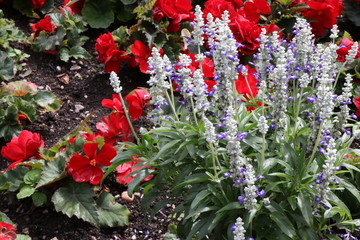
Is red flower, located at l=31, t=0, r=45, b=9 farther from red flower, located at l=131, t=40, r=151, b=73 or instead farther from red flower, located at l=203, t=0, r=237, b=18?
red flower, located at l=203, t=0, r=237, b=18

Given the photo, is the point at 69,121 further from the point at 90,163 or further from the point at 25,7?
the point at 25,7

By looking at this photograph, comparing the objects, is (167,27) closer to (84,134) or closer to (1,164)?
(84,134)

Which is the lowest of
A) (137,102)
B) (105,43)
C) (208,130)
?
(105,43)

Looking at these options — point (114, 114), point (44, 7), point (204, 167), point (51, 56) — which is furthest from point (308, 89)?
point (44, 7)

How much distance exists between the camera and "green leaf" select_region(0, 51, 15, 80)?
425cm

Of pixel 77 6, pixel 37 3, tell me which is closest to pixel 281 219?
pixel 77 6

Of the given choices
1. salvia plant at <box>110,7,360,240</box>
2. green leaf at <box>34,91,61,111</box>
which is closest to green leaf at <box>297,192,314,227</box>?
salvia plant at <box>110,7,360,240</box>

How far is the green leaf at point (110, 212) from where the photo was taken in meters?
3.37

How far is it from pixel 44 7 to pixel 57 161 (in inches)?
92.0

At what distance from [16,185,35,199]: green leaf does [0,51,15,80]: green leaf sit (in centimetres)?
120

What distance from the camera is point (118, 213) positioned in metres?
3.43

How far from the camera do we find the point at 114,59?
4.39m

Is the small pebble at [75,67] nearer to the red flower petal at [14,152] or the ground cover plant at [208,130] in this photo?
the ground cover plant at [208,130]

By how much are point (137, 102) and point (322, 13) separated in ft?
5.90
